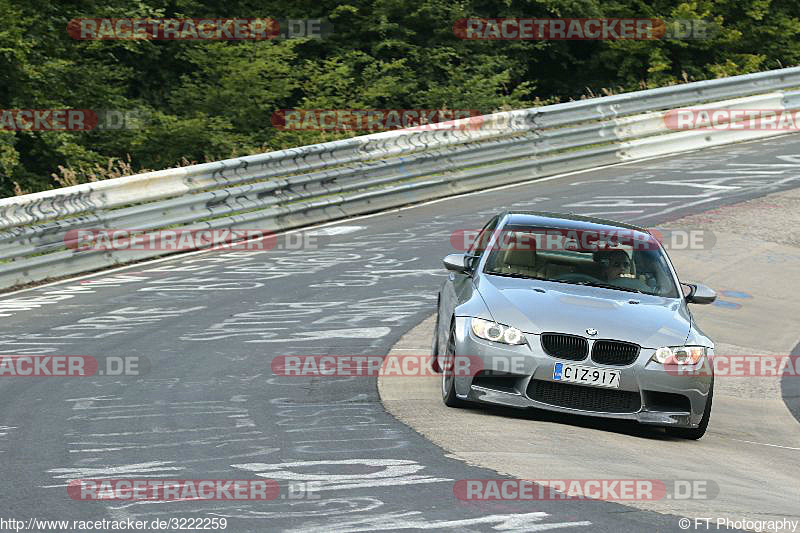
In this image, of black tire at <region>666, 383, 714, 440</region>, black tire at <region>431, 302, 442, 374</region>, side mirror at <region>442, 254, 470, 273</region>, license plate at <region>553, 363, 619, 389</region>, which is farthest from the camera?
black tire at <region>431, 302, 442, 374</region>

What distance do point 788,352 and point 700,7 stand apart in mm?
20141

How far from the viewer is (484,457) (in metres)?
7.76

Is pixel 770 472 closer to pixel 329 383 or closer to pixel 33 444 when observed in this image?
pixel 329 383

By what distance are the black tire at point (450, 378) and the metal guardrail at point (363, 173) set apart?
7054mm

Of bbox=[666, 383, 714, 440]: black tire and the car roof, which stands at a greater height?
the car roof

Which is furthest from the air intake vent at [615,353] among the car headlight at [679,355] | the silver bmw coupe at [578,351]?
the car headlight at [679,355]

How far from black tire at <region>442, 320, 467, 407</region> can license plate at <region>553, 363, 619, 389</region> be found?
80 cm

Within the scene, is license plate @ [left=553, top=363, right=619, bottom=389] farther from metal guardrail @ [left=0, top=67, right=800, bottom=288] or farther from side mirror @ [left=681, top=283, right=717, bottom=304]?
metal guardrail @ [left=0, top=67, right=800, bottom=288]

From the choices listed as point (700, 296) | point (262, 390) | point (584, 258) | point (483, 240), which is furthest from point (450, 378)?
point (700, 296)

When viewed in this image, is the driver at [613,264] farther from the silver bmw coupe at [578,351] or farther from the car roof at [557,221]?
the car roof at [557,221]

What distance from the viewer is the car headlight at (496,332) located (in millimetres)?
9125

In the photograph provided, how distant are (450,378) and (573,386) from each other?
944mm

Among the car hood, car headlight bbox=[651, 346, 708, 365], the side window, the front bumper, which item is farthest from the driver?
the front bumper

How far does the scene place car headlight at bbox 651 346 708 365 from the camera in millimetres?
9148
